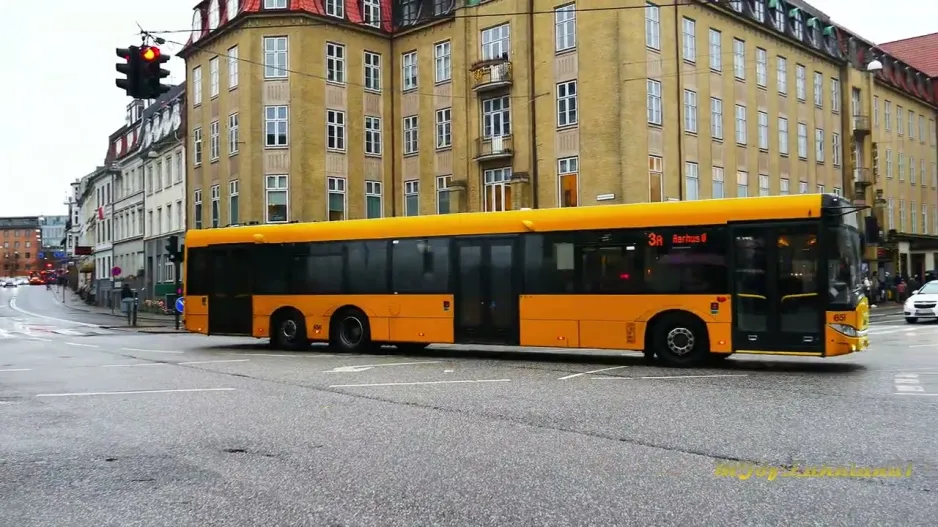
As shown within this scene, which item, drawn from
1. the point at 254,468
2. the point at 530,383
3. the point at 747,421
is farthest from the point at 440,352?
the point at 254,468

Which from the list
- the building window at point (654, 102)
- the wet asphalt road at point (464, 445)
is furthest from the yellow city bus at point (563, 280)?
the building window at point (654, 102)

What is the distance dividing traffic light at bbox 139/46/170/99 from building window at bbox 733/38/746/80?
95.8 feet

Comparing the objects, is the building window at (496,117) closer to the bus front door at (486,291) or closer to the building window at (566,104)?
the building window at (566,104)

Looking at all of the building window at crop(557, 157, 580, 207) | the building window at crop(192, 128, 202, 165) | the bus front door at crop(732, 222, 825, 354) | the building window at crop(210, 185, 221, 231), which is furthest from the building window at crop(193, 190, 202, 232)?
the bus front door at crop(732, 222, 825, 354)

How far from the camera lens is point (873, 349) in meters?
18.5

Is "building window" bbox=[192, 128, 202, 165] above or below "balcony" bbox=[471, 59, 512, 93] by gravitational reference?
below

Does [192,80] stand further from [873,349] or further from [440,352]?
[873,349]

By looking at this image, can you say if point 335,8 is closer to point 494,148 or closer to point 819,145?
point 494,148

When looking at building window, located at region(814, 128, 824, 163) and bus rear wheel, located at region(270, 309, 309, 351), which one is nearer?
bus rear wheel, located at region(270, 309, 309, 351)

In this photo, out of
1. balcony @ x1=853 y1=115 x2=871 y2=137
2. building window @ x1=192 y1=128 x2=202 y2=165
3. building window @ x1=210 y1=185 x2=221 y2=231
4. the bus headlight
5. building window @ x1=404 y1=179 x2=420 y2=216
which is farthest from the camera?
balcony @ x1=853 y1=115 x2=871 y2=137

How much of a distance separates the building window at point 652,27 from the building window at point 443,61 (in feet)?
29.6

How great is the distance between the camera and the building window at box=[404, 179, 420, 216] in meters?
39.7

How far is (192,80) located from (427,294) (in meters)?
30.9

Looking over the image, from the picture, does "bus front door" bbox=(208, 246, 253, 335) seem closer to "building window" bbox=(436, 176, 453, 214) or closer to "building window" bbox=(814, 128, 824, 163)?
"building window" bbox=(436, 176, 453, 214)
